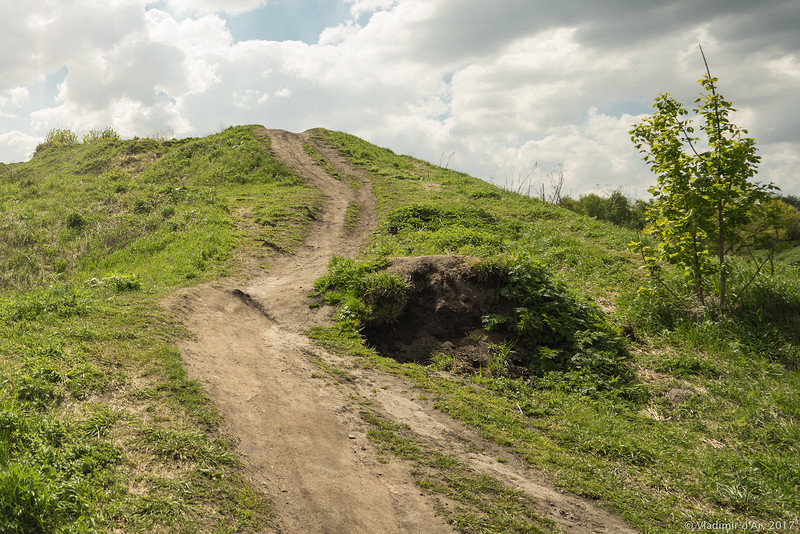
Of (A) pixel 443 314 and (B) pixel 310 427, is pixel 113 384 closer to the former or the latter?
(B) pixel 310 427

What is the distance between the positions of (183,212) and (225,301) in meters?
8.11

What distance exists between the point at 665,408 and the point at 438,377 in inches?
134

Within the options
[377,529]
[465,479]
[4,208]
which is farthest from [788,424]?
[4,208]

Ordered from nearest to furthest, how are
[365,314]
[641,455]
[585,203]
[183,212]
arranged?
[641,455] < [365,314] < [183,212] < [585,203]

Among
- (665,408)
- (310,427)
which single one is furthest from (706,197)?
(310,427)

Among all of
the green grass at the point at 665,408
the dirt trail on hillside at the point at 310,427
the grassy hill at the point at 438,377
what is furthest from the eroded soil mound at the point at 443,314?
the dirt trail on hillside at the point at 310,427

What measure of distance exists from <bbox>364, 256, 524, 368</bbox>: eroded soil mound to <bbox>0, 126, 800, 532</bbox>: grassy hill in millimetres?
241

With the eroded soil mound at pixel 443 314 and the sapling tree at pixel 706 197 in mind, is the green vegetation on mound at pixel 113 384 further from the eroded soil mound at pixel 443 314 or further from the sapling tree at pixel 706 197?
the sapling tree at pixel 706 197

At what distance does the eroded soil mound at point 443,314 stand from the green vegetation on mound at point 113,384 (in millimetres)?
3773

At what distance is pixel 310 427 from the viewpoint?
5637 millimetres

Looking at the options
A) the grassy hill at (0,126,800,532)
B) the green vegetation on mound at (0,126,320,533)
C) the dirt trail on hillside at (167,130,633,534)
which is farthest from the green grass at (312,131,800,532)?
the green vegetation on mound at (0,126,320,533)

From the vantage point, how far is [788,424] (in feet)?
20.6

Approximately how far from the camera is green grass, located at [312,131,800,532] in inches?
203

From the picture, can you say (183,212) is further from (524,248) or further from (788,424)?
(788,424)
